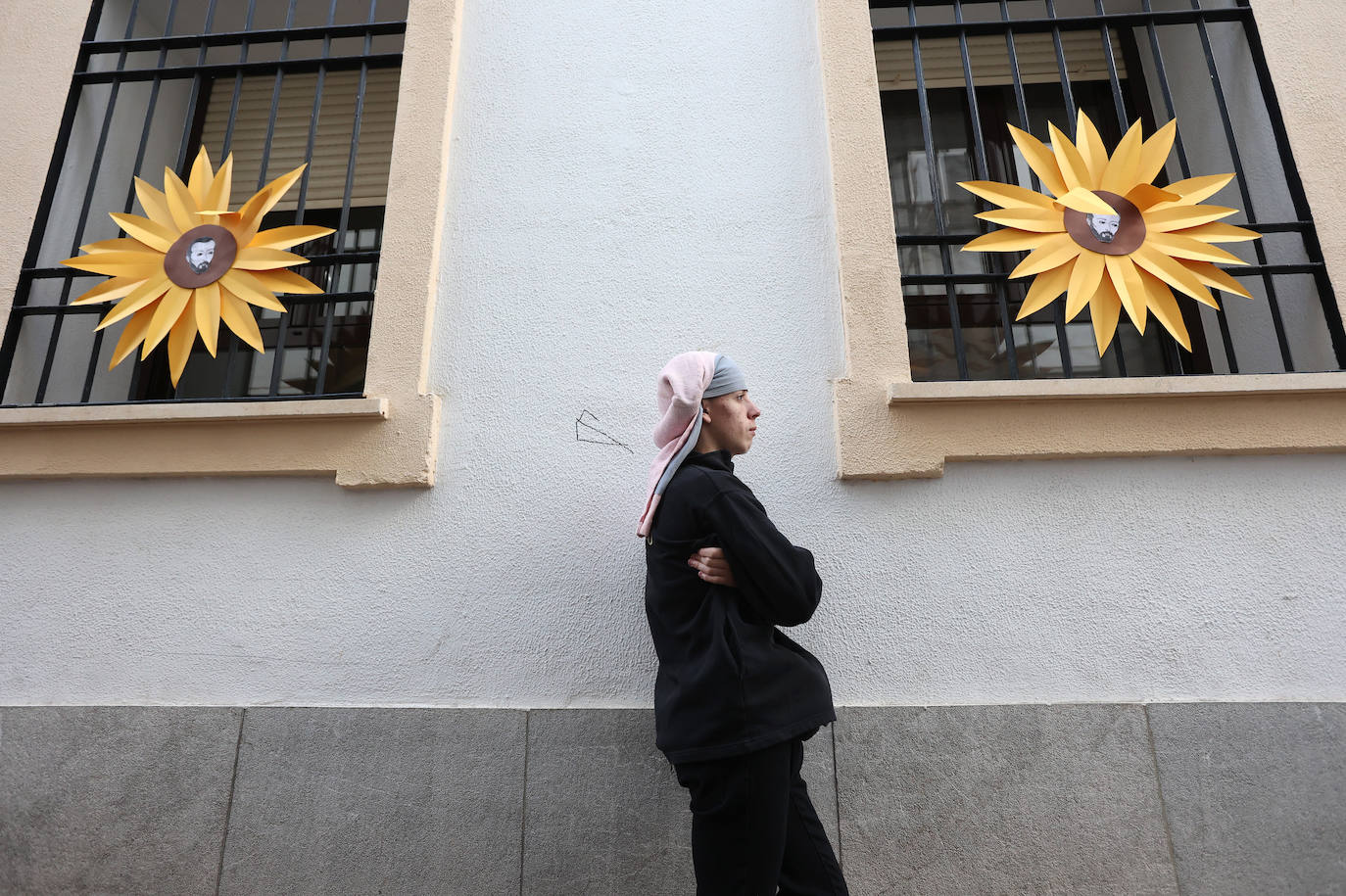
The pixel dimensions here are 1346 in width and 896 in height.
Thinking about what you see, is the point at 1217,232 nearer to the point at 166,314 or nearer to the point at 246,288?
the point at 246,288

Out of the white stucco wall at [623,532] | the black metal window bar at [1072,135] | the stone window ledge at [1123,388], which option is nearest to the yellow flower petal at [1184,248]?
the black metal window bar at [1072,135]

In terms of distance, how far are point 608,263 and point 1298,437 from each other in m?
2.77

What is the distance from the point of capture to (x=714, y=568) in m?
2.16

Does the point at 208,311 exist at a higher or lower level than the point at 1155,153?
lower

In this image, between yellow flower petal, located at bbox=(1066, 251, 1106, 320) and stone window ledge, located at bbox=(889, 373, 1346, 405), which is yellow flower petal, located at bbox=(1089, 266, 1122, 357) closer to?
yellow flower petal, located at bbox=(1066, 251, 1106, 320)

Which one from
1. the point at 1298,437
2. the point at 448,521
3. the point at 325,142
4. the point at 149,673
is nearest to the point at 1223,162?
the point at 1298,437

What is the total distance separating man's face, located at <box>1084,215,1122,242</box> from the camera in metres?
3.18

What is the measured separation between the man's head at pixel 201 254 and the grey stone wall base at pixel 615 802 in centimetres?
190

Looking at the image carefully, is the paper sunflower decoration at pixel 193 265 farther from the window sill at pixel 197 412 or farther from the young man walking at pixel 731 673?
the young man walking at pixel 731 673

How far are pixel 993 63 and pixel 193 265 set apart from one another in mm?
4396

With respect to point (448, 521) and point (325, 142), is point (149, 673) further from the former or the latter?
point (325, 142)

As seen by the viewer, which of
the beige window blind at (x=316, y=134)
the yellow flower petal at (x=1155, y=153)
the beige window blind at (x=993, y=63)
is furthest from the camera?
the beige window blind at (x=316, y=134)

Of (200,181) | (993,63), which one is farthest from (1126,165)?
(200,181)

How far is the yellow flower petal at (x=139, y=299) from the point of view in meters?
3.33
